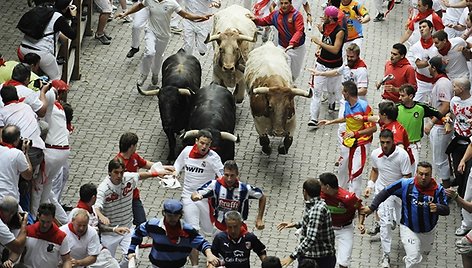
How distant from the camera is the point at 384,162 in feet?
61.8

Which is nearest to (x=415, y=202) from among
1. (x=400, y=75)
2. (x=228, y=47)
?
(x=400, y=75)

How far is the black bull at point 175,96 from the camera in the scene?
21.5 m

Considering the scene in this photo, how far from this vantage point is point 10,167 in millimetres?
16812

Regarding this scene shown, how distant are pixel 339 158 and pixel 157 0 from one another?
4.69 m

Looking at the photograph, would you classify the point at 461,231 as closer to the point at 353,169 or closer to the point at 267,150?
the point at 353,169

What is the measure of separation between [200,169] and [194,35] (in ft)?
21.7

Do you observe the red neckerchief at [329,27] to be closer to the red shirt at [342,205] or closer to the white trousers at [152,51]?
the white trousers at [152,51]

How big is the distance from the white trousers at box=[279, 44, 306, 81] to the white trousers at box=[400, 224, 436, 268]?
20.4 ft

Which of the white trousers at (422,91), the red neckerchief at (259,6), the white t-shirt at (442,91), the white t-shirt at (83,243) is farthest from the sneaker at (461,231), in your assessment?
the red neckerchief at (259,6)

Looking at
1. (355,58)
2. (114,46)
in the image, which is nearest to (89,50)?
(114,46)

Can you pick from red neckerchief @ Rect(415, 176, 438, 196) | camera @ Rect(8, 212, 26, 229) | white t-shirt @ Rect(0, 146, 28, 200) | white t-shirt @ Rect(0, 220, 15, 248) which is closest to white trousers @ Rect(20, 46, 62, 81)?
white t-shirt @ Rect(0, 146, 28, 200)

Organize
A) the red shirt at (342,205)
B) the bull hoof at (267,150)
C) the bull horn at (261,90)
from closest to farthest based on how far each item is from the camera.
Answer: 1. the red shirt at (342,205)
2. the bull horn at (261,90)
3. the bull hoof at (267,150)

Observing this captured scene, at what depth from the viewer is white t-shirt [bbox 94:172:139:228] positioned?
57.1 ft

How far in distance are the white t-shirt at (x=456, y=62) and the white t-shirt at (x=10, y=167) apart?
27.2 feet
